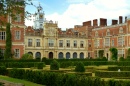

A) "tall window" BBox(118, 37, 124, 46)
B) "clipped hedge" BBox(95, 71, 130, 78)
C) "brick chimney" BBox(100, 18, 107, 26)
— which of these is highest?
"brick chimney" BBox(100, 18, 107, 26)

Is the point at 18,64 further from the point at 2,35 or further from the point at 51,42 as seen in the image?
the point at 51,42

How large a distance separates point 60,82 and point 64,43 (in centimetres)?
4510

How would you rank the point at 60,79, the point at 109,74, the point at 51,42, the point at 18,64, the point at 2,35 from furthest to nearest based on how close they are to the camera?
1. the point at 51,42
2. the point at 2,35
3. the point at 18,64
4. the point at 109,74
5. the point at 60,79

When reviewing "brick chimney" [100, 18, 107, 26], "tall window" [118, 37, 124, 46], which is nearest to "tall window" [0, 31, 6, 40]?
"tall window" [118, 37, 124, 46]

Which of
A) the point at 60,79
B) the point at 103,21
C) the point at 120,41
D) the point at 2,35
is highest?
the point at 103,21

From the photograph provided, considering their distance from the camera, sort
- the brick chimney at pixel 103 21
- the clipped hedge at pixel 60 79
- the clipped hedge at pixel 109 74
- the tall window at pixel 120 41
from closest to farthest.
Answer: the clipped hedge at pixel 60 79 → the clipped hedge at pixel 109 74 → the tall window at pixel 120 41 → the brick chimney at pixel 103 21

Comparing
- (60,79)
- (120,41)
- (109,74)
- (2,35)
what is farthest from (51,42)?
(60,79)

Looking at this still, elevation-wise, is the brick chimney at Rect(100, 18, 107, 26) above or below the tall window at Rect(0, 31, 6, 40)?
above

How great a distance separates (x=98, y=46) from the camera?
195ft

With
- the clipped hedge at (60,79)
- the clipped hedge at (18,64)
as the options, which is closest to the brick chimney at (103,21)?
the clipped hedge at (18,64)

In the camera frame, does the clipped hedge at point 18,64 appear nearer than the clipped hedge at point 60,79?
No

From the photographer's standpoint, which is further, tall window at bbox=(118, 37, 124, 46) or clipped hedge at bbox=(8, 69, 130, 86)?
tall window at bbox=(118, 37, 124, 46)

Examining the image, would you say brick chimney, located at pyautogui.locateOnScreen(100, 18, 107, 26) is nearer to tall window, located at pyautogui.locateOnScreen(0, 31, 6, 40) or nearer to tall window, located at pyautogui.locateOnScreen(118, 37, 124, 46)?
tall window, located at pyautogui.locateOnScreen(118, 37, 124, 46)

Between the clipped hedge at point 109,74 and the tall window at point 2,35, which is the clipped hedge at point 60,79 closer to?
the clipped hedge at point 109,74
